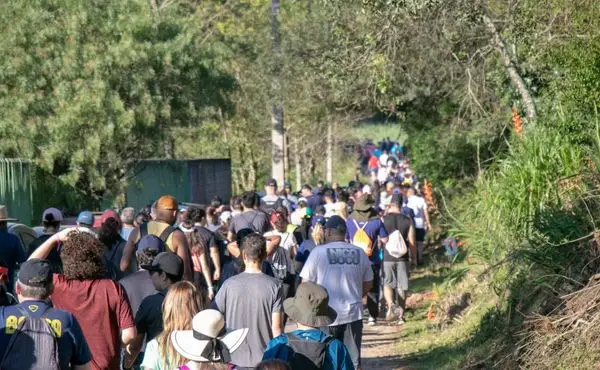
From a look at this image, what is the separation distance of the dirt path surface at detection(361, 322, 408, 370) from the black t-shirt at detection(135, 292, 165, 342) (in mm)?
5573

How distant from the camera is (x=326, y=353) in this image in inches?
252

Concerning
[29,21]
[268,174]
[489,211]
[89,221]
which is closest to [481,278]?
[489,211]

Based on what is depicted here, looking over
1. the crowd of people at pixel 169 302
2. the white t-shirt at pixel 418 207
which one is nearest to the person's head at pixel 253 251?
the crowd of people at pixel 169 302

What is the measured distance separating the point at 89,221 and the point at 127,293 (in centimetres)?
280

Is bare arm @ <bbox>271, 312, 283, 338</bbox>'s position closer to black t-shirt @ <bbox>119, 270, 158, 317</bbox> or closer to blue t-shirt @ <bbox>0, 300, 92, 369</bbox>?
black t-shirt @ <bbox>119, 270, 158, 317</bbox>

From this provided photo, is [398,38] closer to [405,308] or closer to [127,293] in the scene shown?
[405,308]

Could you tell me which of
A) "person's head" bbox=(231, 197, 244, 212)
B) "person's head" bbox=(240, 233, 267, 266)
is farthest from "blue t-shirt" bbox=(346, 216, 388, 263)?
"person's head" bbox=(240, 233, 267, 266)

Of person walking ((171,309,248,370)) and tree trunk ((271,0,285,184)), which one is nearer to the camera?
A: person walking ((171,309,248,370))

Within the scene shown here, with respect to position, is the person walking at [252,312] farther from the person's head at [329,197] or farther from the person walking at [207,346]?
the person's head at [329,197]

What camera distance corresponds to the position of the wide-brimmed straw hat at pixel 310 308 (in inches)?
262

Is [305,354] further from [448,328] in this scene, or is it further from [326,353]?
[448,328]

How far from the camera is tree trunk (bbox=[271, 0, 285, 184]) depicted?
2930cm

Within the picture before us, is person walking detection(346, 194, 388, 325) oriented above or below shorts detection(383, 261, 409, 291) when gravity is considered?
above

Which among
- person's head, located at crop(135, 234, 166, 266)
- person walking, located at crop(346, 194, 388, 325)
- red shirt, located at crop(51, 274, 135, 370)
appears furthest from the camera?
person walking, located at crop(346, 194, 388, 325)
